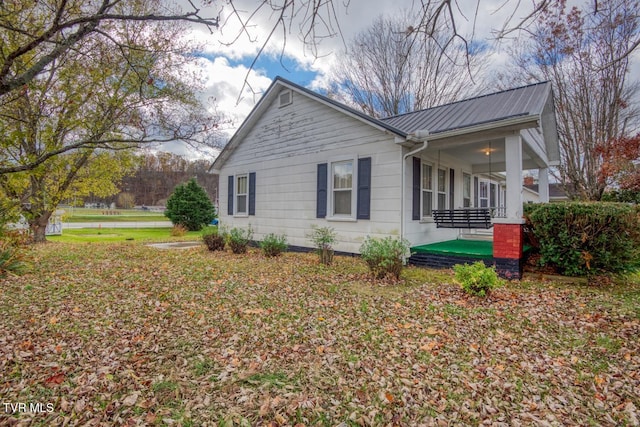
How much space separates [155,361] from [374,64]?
714 inches

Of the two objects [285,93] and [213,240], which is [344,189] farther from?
[213,240]

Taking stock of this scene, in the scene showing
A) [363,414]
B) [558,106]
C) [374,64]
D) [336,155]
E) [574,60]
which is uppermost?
[374,64]

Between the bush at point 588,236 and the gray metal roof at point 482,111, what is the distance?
190 cm

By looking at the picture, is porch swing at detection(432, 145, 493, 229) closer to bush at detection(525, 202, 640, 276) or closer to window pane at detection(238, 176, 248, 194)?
bush at detection(525, 202, 640, 276)

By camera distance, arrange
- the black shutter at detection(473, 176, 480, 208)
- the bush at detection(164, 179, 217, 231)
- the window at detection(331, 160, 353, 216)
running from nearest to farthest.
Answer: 1. the window at detection(331, 160, 353, 216)
2. the black shutter at detection(473, 176, 480, 208)
3. the bush at detection(164, 179, 217, 231)

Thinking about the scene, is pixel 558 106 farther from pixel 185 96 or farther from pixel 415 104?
pixel 185 96

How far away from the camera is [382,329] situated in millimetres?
3736

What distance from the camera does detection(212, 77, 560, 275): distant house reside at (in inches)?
255

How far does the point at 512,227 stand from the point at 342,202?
3979 millimetres

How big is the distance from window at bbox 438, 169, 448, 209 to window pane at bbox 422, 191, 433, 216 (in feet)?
1.97

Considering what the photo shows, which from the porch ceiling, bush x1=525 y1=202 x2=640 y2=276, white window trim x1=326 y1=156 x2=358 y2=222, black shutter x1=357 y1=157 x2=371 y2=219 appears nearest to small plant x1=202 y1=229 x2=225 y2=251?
white window trim x1=326 y1=156 x2=358 y2=222

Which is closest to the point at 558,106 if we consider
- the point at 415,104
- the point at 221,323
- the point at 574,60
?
the point at 574,60

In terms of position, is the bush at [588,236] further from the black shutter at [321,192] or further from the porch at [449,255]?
the black shutter at [321,192]

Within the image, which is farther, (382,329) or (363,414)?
(382,329)
